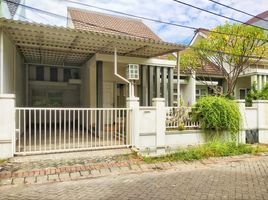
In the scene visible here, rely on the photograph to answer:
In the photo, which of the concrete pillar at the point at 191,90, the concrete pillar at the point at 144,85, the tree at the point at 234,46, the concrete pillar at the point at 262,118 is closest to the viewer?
the concrete pillar at the point at 262,118

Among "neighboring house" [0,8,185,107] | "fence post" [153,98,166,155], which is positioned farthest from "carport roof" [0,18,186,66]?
"fence post" [153,98,166,155]

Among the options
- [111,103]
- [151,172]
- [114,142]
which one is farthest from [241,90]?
[151,172]

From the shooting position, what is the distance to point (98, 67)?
441 inches

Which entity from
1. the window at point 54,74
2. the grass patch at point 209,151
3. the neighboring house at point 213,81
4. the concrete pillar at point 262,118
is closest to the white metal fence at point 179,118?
the grass patch at point 209,151

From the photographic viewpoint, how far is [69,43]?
9.52 meters

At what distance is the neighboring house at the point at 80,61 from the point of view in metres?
8.30

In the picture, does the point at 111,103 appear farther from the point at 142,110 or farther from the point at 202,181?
the point at 202,181

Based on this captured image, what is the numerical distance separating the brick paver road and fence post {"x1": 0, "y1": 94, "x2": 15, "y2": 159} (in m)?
1.52

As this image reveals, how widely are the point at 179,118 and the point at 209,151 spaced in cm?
181

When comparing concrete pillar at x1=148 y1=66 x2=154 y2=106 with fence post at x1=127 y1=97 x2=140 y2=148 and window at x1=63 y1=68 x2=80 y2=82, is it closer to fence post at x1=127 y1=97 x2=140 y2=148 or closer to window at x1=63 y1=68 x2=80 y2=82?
fence post at x1=127 y1=97 x2=140 y2=148

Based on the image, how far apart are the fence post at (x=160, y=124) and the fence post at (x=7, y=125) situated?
4.32m

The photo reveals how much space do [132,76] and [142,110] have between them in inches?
71.8

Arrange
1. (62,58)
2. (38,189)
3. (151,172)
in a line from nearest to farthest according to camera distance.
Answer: (38,189)
(151,172)
(62,58)

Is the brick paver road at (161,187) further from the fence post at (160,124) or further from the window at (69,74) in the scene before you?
the window at (69,74)
